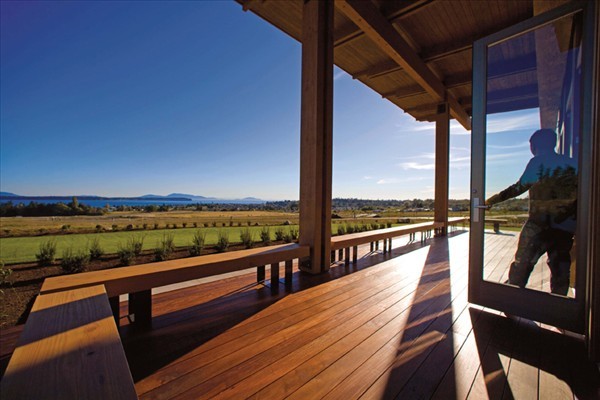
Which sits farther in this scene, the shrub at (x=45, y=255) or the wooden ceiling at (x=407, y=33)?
the shrub at (x=45, y=255)

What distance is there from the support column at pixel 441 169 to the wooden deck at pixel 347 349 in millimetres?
4570

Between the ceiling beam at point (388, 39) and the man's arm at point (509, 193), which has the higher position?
the ceiling beam at point (388, 39)

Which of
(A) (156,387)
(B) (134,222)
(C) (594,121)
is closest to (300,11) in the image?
(C) (594,121)

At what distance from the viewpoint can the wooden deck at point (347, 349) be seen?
1146 millimetres

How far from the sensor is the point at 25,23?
3451mm

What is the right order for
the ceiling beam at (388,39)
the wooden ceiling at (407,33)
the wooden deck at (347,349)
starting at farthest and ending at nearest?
the wooden ceiling at (407,33)
the ceiling beam at (388,39)
the wooden deck at (347,349)

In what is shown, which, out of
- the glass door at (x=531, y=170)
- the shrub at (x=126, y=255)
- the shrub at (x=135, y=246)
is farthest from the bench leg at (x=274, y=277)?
the shrub at (x=135, y=246)

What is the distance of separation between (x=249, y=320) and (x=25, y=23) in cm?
519

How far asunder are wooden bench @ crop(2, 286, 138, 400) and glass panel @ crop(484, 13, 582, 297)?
248 cm

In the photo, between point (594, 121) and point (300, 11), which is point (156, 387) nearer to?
point (594, 121)

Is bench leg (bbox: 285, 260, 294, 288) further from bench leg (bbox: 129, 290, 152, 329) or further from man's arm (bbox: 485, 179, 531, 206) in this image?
man's arm (bbox: 485, 179, 531, 206)

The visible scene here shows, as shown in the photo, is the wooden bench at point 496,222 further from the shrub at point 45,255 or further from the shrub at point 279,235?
the shrub at point 45,255

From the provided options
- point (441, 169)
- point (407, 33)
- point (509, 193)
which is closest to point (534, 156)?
point (509, 193)

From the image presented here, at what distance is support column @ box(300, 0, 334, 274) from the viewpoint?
2838 millimetres
